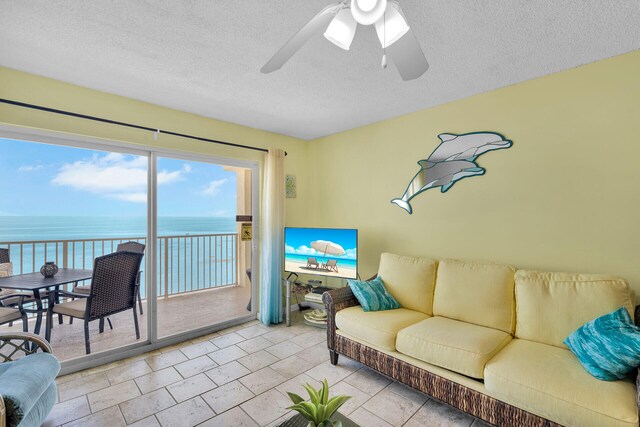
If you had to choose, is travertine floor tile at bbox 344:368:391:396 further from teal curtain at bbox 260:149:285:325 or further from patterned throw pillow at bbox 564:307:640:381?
teal curtain at bbox 260:149:285:325

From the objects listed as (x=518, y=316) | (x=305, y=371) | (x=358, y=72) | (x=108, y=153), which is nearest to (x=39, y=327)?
(x=108, y=153)

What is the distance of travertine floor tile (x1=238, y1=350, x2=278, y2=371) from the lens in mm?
2646

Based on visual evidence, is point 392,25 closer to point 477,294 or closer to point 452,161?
point 452,161

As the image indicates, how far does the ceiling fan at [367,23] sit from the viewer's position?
4.16ft

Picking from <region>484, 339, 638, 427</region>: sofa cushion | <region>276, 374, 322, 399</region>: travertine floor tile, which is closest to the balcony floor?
<region>276, 374, 322, 399</region>: travertine floor tile

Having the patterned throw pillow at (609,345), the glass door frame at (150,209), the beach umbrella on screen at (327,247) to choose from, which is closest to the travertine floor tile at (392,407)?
the patterned throw pillow at (609,345)

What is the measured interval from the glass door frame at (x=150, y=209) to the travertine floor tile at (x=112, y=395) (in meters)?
0.51

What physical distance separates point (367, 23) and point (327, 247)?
247 cm

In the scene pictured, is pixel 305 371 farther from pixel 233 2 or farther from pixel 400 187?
pixel 233 2

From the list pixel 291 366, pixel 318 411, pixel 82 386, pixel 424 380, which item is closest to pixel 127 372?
pixel 82 386

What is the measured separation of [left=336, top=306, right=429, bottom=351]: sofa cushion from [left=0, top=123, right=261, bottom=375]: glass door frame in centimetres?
166

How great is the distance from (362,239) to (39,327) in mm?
3293

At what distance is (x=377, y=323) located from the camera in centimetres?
241

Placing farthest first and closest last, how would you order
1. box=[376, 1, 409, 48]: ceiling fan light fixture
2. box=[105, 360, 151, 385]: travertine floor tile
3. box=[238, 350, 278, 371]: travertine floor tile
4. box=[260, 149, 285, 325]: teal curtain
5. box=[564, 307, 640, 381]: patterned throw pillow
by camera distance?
box=[260, 149, 285, 325]: teal curtain, box=[238, 350, 278, 371]: travertine floor tile, box=[105, 360, 151, 385]: travertine floor tile, box=[564, 307, 640, 381]: patterned throw pillow, box=[376, 1, 409, 48]: ceiling fan light fixture
